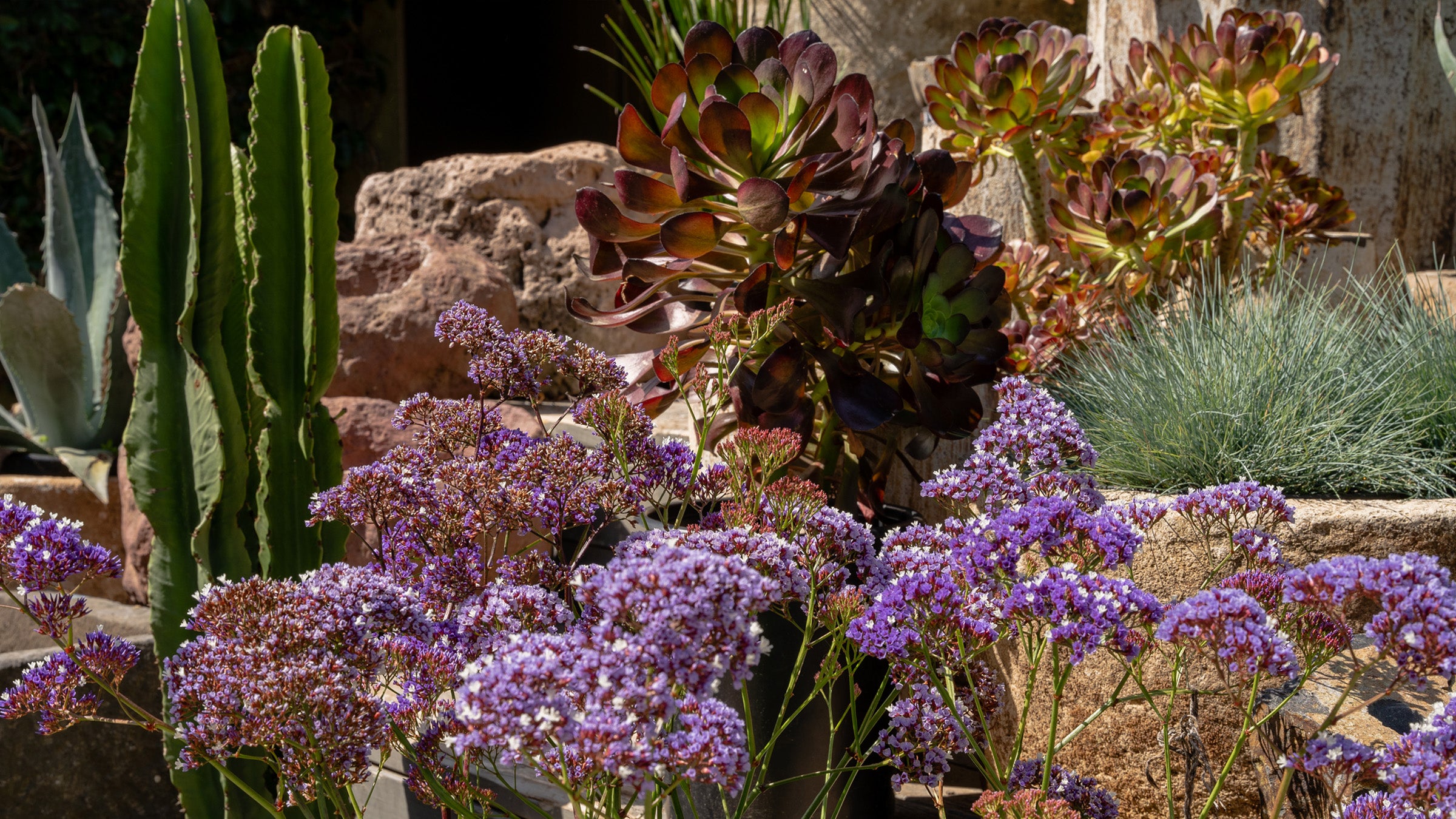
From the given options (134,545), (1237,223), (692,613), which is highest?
Answer: (1237,223)

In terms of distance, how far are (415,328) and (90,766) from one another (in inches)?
58.1

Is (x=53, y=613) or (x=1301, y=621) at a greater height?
(x=1301, y=621)

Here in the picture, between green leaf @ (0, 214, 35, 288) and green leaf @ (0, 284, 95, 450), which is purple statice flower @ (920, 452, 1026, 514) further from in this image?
green leaf @ (0, 214, 35, 288)

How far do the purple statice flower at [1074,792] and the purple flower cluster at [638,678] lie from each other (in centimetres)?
57

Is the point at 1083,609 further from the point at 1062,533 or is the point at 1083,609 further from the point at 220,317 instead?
the point at 220,317

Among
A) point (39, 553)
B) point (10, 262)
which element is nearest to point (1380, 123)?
point (39, 553)

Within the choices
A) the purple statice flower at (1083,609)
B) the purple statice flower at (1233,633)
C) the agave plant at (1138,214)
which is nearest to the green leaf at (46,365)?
the agave plant at (1138,214)

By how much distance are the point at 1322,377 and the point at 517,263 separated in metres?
2.81

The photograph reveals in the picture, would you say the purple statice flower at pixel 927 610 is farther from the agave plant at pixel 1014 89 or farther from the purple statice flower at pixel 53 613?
the agave plant at pixel 1014 89

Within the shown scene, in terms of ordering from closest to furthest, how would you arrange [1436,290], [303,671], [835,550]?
[303,671] → [835,550] → [1436,290]

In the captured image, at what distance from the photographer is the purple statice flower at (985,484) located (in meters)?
1.19

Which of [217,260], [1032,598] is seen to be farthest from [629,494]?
[217,260]

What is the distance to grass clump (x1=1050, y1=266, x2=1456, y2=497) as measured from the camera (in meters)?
1.81

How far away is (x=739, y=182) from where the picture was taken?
1.52 m
